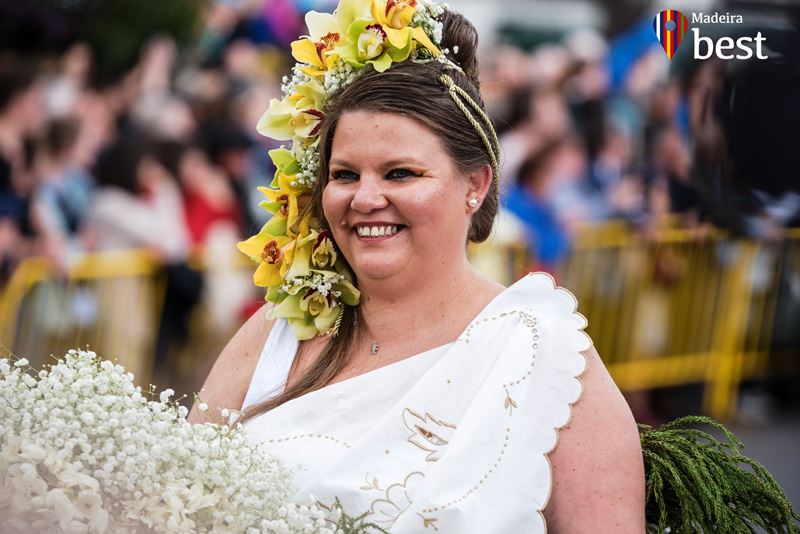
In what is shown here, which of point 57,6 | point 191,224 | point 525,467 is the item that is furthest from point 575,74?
point 525,467

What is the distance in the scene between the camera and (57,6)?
5.99 meters

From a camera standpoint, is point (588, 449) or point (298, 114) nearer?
point (588, 449)

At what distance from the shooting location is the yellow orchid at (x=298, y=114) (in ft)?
10.6

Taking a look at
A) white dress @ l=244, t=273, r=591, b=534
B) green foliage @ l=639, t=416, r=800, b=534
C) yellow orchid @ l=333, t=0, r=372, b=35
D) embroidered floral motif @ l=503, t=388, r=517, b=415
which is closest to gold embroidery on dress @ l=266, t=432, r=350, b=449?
white dress @ l=244, t=273, r=591, b=534

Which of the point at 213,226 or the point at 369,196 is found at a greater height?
the point at 369,196

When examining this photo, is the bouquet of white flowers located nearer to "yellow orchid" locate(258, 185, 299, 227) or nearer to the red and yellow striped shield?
"yellow orchid" locate(258, 185, 299, 227)

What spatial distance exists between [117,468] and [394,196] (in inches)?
36.1

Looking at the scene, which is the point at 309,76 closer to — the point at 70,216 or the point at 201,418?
the point at 201,418

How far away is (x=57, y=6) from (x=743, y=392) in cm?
441

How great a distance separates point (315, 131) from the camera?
10.6ft

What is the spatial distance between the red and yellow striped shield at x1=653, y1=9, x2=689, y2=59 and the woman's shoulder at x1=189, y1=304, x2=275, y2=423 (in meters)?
3.85

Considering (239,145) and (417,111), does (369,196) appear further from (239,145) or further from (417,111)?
(239,145)

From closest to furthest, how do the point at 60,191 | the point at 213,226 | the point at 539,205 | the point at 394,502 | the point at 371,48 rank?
the point at 394,502 → the point at 371,48 → the point at 60,191 → the point at 213,226 → the point at 539,205

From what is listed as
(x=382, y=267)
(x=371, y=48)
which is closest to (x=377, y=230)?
(x=382, y=267)
